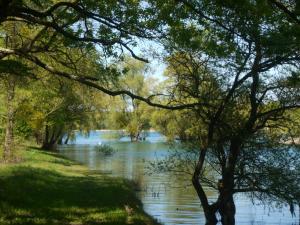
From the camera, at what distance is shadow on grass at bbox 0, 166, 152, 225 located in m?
12.5

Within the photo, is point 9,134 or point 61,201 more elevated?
point 9,134

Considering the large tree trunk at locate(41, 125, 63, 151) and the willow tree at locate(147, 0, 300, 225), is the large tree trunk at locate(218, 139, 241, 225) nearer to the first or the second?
the willow tree at locate(147, 0, 300, 225)

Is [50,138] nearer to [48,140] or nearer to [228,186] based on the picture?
[48,140]

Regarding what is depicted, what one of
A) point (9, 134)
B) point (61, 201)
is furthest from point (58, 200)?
point (9, 134)

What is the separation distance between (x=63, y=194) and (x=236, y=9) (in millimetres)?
8700

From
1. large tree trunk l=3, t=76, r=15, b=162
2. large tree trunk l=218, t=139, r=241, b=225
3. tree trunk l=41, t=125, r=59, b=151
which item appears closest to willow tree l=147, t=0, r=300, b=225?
large tree trunk l=218, t=139, r=241, b=225

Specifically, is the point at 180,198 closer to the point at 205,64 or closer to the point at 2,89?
the point at 205,64

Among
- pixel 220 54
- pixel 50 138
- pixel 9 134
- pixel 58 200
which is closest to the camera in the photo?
pixel 220 54

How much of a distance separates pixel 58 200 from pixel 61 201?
0.18m

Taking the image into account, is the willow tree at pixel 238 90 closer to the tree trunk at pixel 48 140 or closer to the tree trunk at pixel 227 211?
the tree trunk at pixel 227 211

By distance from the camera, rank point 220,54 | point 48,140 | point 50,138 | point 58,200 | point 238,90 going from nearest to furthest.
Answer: point 220,54 < point 238,90 < point 58,200 < point 48,140 < point 50,138

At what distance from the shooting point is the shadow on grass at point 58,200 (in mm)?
12484

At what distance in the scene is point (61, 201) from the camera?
596 inches

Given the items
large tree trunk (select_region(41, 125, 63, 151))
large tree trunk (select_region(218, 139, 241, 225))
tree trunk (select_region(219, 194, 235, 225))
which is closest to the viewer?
large tree trunk (select_region(218, 139, 241, 225))
